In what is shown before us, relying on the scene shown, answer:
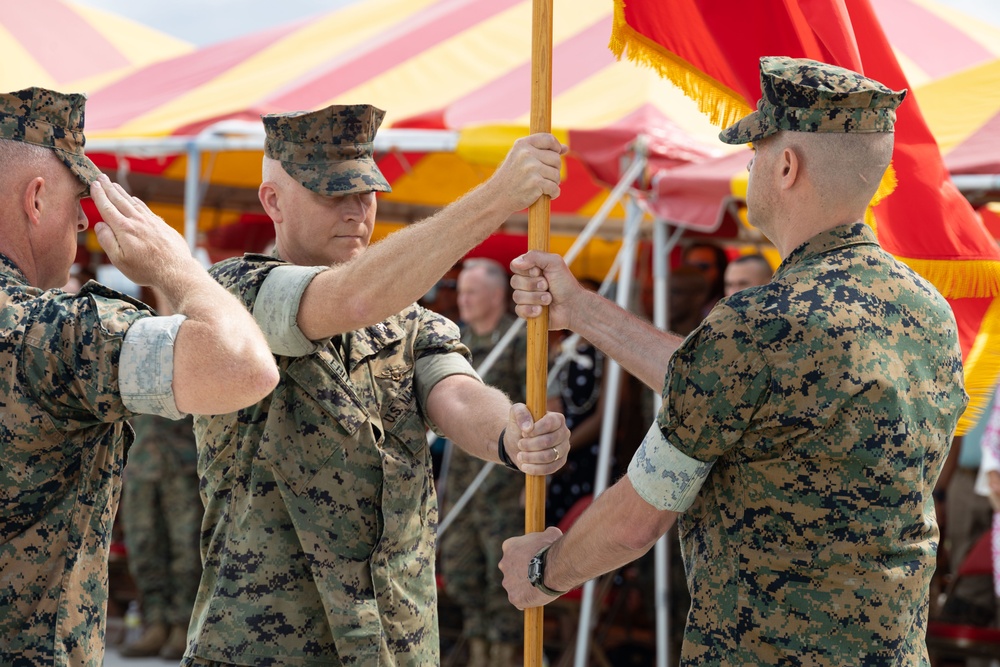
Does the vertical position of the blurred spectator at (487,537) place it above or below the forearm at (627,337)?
below

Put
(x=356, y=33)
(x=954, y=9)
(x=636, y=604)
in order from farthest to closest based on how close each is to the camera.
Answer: (x=356, y=33), (x=954, y=9), (x=636, y=604)

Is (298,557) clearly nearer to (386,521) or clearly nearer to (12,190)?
(386,521)

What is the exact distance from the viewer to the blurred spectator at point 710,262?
7109 millimetres

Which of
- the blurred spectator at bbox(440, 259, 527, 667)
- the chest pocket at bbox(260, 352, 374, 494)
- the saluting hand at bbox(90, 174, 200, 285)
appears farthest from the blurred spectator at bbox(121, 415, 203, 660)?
the saluting hand at bbox(90, 174, 200, 285)

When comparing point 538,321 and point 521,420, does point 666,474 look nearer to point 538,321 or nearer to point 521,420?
point 521,420

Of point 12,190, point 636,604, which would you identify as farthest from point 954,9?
point 12,190

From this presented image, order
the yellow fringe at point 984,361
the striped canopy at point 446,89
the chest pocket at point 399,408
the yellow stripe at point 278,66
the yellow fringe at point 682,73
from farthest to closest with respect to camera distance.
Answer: the yellow stripe at point 278,66, the striped canopy at point 446,89, the yellow fringe at point 984,361, the yellow fringe at point 682,73, the chest pocket at point 399,408

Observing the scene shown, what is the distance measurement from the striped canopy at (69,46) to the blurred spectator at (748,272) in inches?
235

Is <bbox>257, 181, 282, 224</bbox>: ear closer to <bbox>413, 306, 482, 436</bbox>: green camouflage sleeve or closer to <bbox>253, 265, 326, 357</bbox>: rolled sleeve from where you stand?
<bbox>253, 265, 326, 357</bbox>: rolled sleeve

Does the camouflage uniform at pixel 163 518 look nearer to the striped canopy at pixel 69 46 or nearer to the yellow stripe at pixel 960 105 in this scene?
the striped canopy at pixel 69 46

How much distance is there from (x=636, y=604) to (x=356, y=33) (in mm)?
4969

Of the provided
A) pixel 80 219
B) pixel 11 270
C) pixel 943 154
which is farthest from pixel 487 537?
pixel 11 270

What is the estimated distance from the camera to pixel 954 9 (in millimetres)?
8344

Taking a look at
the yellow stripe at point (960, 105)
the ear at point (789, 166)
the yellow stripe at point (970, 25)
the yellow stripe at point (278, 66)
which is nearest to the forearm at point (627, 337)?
the ear at point (789, 166)
